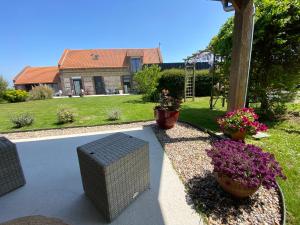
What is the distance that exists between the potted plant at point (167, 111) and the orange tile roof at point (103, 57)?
18.3 m

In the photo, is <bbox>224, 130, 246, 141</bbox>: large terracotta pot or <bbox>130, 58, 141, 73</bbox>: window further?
<bbox>130, 58, 141, 73</bbox>: window

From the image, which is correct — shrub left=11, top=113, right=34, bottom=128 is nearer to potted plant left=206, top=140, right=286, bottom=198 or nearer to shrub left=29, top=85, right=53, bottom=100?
potted plant left=206, top=140, right=286, bottom=198

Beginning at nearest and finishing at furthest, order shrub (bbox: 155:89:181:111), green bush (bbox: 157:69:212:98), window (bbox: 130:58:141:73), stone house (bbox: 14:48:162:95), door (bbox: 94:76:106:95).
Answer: shrub (bbox: 155:89:181:111) < green bush (bbox: 157:69:212:98) < stone house (bbox: 14:48:162:95) < window (bbox: 130:58:141:73) < door (bbox: 94:76:106:95)

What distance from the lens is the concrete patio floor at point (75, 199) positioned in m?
1.78

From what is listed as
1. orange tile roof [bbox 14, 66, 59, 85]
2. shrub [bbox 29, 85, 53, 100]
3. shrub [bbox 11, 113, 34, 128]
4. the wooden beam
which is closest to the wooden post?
the wooden beam

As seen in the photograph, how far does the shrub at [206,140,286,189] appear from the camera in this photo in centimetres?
179

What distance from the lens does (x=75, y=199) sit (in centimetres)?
205

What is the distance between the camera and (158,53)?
22.9m

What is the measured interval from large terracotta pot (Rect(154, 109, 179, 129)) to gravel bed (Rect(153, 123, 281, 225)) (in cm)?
139

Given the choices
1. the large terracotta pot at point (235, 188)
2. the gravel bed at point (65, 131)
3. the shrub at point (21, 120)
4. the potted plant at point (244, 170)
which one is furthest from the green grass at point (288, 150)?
the shrub at point (21, 120)

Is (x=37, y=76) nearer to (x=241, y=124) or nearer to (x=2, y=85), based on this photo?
(x=2, y=85)

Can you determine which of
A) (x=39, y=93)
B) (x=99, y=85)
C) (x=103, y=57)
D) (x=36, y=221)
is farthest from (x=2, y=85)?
(x=36, y=221)

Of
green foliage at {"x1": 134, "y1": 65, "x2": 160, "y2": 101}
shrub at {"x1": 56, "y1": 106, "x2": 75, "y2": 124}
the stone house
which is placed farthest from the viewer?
the stone house

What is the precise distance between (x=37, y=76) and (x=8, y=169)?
1026 inches
